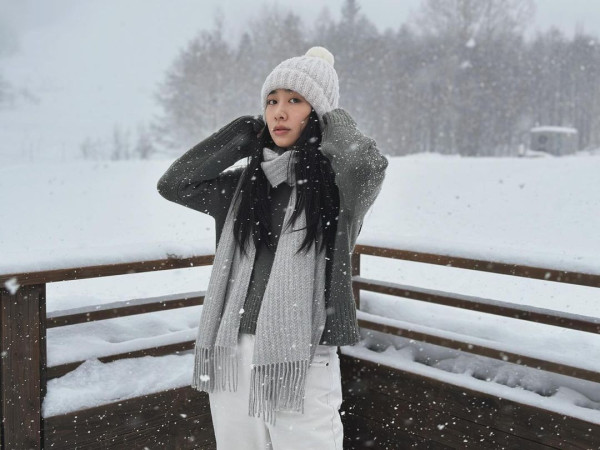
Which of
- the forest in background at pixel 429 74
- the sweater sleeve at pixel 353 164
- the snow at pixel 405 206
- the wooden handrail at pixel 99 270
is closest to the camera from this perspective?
the sweater sleeve at pixel 353 164

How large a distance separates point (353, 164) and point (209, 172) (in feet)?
1.68

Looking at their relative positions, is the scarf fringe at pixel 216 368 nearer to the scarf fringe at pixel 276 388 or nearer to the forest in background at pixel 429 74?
the scarf fringe at pixel 276 388

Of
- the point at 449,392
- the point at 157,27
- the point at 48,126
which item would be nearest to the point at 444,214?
the point at 449,392

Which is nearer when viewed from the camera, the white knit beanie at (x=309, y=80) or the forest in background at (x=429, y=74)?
the white knit beanie at (x=309, y=80)

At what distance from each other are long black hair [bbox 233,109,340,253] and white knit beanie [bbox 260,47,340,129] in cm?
5

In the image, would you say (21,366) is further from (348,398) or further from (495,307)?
(495,307)

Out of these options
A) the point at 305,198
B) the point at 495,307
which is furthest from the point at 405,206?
the point at 305,198

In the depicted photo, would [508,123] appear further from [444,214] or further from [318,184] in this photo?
[318,184]

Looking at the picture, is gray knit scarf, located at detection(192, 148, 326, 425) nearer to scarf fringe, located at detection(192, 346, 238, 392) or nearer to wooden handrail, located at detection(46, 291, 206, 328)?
scarf fringe, located at detection(192, 346, 238, 392)

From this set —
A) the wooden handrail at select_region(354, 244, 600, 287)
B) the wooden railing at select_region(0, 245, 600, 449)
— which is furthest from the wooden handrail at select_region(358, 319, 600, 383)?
the wooden handrail at select_region(354, 244, 600, 287)

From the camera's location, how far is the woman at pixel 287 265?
1.71 m

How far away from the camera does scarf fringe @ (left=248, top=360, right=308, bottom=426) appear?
1687mm

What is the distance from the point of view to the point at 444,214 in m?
13.8

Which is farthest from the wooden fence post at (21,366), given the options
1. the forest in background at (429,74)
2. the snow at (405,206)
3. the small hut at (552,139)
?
the forest in background at (429,74)
